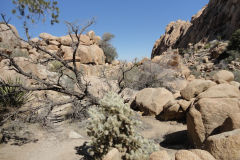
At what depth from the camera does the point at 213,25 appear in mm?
29516

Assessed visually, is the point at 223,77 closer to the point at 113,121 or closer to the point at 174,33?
the point at 113,121

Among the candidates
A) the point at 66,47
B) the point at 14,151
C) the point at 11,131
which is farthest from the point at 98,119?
the point at 66,47

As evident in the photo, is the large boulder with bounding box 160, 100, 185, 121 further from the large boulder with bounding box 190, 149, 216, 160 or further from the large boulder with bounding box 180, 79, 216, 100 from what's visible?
the large boulder with bounding box 190, 149, 216, 160

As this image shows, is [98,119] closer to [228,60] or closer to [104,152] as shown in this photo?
[104,152]

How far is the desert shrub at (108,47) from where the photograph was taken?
95.1ft

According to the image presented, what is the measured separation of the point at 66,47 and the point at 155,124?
63.5ft

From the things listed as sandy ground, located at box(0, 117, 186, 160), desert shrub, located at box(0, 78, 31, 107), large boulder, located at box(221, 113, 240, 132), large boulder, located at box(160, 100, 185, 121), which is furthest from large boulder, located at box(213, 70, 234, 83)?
desert shrub, located at box(0, 78, 31, 107)

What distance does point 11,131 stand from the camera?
5.19m

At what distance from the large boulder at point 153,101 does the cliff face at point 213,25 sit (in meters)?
23.0

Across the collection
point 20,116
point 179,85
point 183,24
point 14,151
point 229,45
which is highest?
point 183,24

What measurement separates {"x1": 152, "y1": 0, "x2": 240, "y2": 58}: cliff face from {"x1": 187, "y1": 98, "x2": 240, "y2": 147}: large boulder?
83.9 feet

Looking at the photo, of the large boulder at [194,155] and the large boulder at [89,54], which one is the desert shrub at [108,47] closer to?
the large boulder at [89,54]

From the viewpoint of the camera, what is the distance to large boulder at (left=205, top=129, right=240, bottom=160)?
2.40m

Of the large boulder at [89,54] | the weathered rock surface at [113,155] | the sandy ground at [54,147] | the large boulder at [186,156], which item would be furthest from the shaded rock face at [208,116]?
the large boulder at [89,54]
